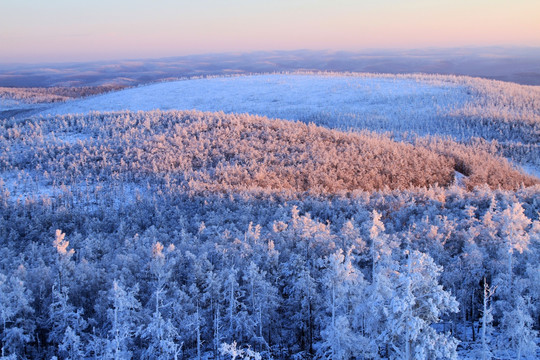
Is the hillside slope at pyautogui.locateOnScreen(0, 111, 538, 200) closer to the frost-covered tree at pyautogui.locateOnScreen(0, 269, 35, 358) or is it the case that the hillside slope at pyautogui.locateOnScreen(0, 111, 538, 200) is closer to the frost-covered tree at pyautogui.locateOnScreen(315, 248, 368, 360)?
the frost-covered tree at pyautogui.locateOnScreen(315, 248, 368, 360)

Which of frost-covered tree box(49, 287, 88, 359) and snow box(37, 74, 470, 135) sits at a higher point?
snow box(37, 74, 470, 135)

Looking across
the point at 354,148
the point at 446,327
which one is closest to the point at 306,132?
the point at 354,148

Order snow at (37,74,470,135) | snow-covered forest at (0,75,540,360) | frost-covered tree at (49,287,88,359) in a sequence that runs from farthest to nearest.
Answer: snow at (37,74,470,135)
frost-covered tree at (49,287,88,359)
snow-covered forest at (0,75,540,360)

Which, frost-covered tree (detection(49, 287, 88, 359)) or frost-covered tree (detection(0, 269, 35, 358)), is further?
frost-covered tree (detection(49, 287, 88, 359))

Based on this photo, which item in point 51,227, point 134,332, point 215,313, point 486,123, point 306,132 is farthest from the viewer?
point 486,123

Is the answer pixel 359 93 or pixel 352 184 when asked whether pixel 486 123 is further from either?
pixel 352 184

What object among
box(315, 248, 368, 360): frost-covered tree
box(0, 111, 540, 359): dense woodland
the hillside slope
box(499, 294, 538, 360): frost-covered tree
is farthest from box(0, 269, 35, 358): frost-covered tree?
the hillside slope

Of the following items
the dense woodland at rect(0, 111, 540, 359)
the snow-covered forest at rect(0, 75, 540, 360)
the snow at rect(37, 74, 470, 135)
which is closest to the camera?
the dense woodland at rect(0, 111, 540, 359)

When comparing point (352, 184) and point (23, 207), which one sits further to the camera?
point (352, 184)
